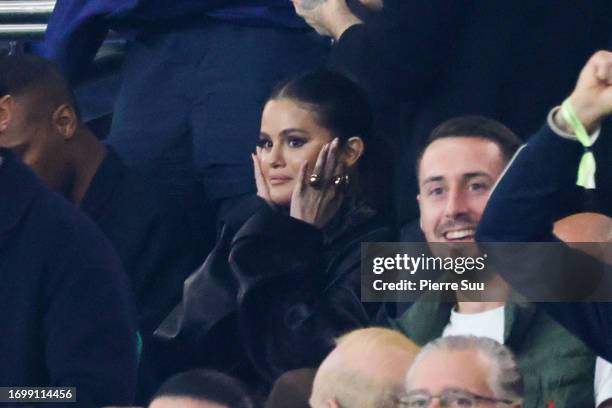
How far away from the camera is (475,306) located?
14.5 feet

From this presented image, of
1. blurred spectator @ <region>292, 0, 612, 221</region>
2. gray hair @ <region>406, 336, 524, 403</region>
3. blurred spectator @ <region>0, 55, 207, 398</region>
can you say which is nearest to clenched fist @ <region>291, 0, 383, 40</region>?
blurred spectator @ <region>292, 0, 612, 221</region>

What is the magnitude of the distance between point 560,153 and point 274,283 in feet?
2.54

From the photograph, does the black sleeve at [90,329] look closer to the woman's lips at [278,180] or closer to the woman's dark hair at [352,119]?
the woman's lips at [278,180]

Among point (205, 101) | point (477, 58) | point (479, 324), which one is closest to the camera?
point (479, 324)

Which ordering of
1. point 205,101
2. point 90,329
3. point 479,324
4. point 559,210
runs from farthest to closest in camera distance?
point 205,101 < point 90,329 < point 479,324 < point 559,210

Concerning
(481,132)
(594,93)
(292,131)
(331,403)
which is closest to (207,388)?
(331,403)

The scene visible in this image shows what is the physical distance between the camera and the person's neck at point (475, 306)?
4.39 m

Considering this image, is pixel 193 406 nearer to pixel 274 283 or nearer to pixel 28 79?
pixel 274 283

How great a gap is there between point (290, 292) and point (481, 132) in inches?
19.6

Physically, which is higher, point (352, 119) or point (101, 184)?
point (352, 119)

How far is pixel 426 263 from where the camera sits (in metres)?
4.50

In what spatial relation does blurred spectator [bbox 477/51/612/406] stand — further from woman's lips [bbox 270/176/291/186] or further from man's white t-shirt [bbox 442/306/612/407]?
woman's lips [bbox 270/176/291/186]

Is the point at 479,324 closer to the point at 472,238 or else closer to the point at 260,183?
the point at 472,238

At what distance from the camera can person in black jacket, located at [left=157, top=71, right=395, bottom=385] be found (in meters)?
4.57
